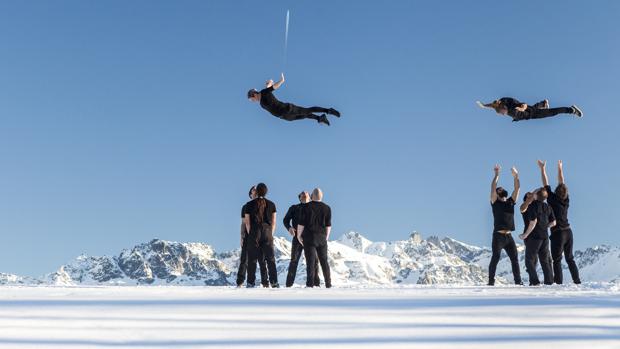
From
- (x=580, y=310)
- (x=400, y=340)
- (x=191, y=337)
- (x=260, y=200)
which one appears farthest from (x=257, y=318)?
(x=260, y=200)

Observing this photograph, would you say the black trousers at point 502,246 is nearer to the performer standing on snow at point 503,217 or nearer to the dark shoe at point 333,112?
the performer standing on snow at point 503,217

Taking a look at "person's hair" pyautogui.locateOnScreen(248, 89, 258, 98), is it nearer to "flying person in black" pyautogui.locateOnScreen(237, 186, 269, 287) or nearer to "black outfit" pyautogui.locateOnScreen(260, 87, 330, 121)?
"black outfit" pyautogui.locateOnScreen(260, 87, 330, 121)

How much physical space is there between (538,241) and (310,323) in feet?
35.9

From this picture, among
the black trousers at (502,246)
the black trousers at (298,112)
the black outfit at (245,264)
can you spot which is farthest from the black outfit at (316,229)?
the black trousers at (502,246)

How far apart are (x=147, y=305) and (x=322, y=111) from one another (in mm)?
8739

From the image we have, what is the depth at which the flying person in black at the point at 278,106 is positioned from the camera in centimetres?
1608

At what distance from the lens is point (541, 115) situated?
17328 millimetres

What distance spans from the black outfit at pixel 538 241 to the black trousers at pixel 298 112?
5040 millimetres

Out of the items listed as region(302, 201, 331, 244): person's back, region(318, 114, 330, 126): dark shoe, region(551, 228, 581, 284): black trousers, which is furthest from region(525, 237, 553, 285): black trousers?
region(318, 114, 330, 126): dark shoe

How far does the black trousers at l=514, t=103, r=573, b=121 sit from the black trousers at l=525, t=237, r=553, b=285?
2766 millimetres

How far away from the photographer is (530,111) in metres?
17.0

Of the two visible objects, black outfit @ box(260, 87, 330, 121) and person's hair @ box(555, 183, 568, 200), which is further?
person's hair @ box(555, 183, 568, 200)

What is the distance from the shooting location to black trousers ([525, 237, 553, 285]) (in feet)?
54.4

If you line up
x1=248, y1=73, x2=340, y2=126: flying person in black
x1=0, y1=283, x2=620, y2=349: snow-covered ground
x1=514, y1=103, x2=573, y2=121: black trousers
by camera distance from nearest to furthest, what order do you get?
1. x1=0, y1=283, x2=620, y2=349: snow-covered ground
2. x1=248, y1=73, x2=340, y2=126: flying person in black
3. x1=514, y1=103, x2=573, y2=121: black trousers
